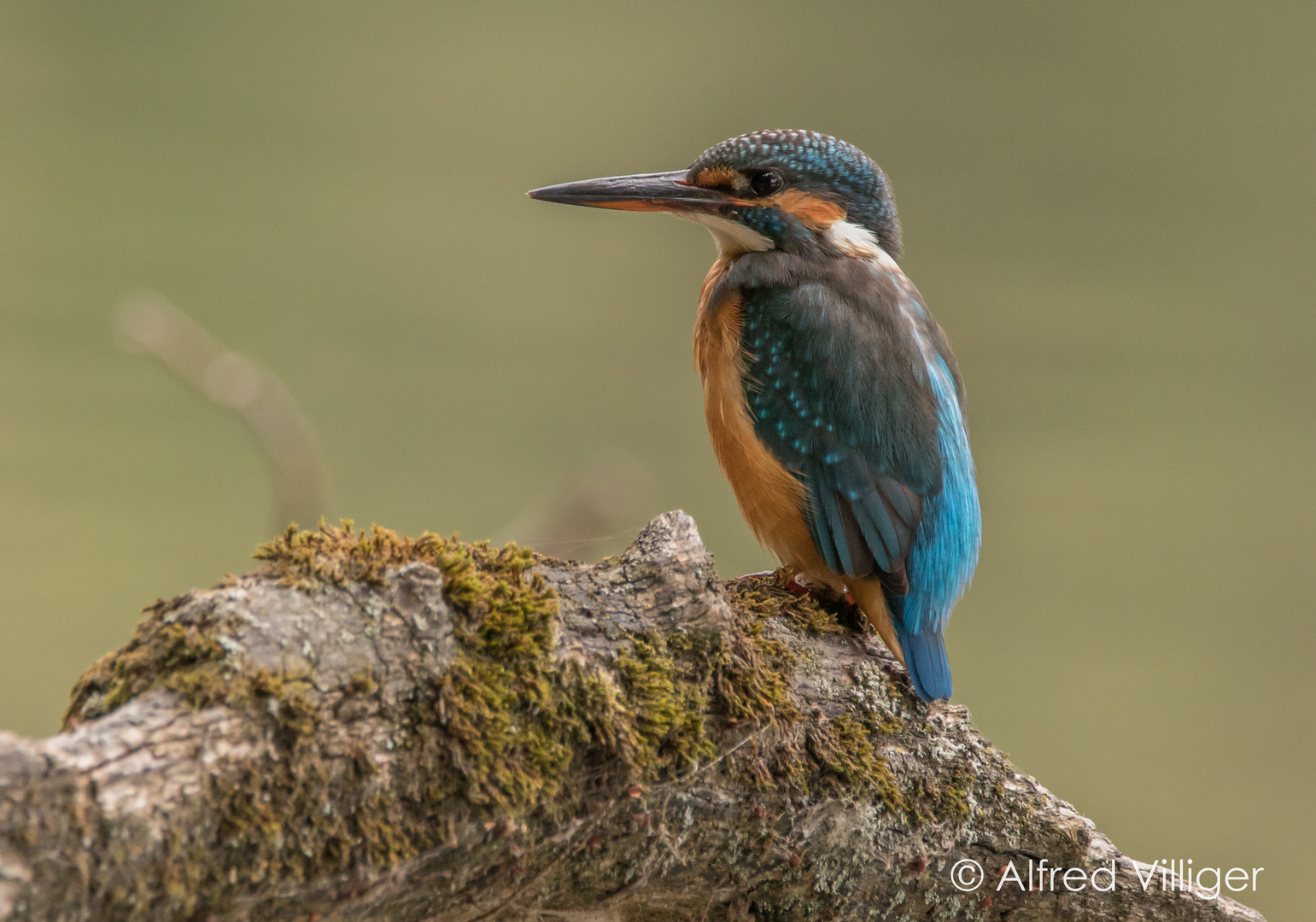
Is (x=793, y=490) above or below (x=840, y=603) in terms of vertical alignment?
above

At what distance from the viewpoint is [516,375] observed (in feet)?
20.6

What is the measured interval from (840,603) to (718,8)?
6.24m

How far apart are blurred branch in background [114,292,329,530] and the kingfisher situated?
68 cm

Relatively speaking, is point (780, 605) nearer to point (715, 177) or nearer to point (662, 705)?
point (662, 705)

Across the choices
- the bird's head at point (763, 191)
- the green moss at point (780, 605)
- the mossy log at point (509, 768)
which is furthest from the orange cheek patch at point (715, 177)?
the mossy log at point (509, 768)

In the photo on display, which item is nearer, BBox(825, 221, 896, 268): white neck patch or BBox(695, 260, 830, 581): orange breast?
BBox(695, 260, 830, 581): orange breast

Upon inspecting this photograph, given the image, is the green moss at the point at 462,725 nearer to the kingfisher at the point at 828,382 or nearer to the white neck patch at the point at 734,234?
the kingfisher at the point at 828,382

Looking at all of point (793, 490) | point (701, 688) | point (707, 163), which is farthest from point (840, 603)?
point (707, 163)

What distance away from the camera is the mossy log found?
0.98 metres

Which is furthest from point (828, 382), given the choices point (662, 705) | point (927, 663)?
point (662, 705)

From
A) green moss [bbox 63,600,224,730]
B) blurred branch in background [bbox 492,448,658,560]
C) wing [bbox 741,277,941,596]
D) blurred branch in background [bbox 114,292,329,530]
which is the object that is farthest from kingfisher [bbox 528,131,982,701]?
green moss [bbox 63,600,224,730]

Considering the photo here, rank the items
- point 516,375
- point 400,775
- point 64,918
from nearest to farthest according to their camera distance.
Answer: point 64,918, point 400,775, point 516,375

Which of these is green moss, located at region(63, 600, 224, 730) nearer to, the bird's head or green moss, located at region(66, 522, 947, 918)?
green moss, located at region(66, 522, 947, 918)

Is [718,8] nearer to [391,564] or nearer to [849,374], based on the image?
[849,374]
